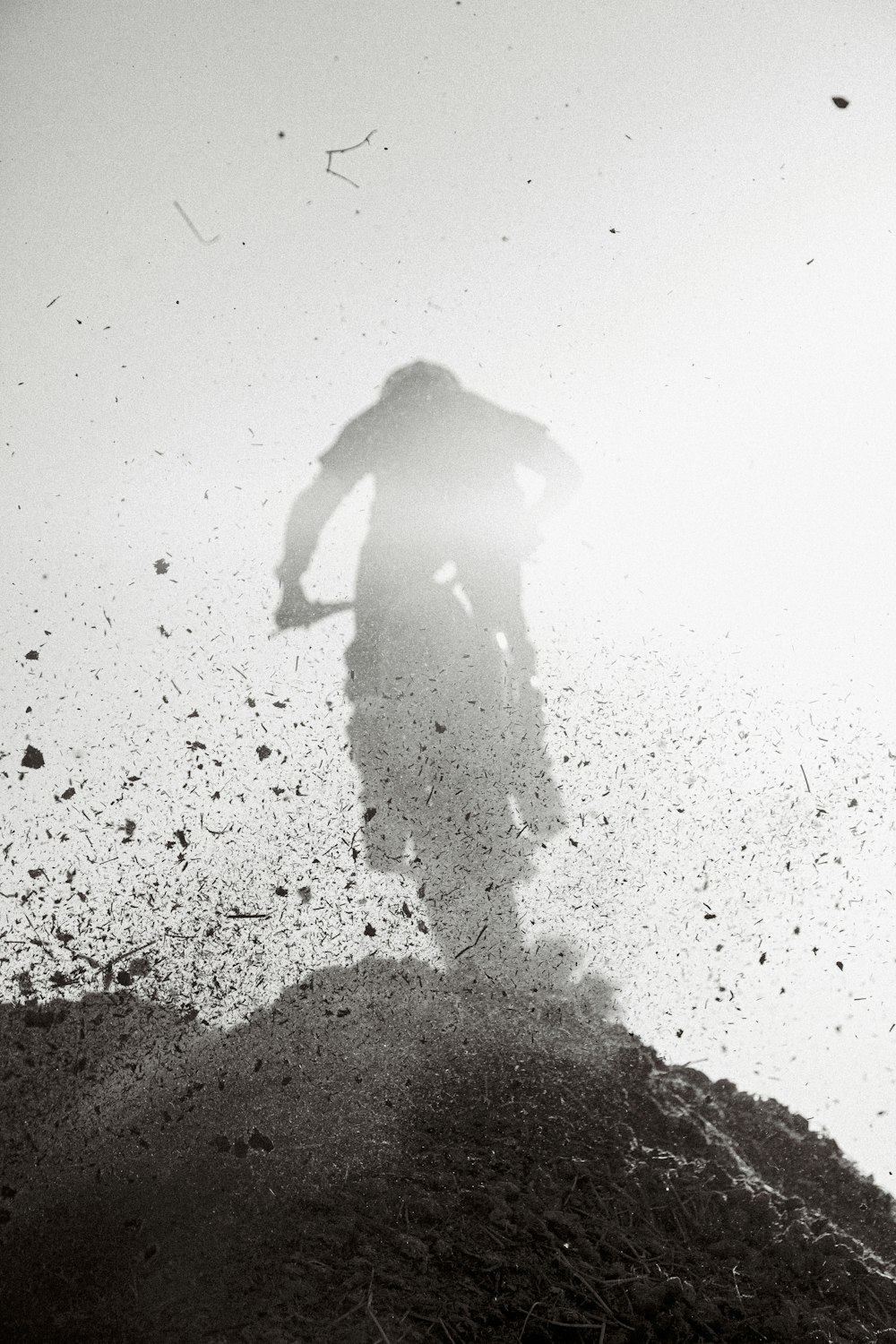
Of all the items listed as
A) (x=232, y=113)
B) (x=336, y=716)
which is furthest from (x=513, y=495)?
(x=232, y=113)

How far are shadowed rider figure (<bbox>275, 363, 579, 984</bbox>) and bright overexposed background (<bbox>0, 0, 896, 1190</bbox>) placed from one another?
0.06 meters

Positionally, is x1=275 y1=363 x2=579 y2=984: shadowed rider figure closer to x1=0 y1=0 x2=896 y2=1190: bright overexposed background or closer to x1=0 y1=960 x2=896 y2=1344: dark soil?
x1=0 y1=0 x2=896 y2=1190: bright overexposed background

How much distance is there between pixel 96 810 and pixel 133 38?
2.16 metres

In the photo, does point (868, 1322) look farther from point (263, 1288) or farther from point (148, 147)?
point (148, 147)

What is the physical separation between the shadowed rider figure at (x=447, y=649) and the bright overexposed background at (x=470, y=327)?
0.21 feet

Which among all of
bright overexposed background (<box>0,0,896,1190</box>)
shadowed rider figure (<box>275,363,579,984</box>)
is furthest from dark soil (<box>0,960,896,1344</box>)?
bright overexposed background (<box>0,0,896,1190</box>)

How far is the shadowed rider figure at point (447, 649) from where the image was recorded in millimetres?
1824

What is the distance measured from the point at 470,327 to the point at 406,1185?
83.9 inches

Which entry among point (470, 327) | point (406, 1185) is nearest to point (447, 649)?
point (470, 327)

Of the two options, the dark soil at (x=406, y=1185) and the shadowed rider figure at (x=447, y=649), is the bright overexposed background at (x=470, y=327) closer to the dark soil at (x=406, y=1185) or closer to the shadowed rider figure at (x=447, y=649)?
the shadowed rider figure at (x=447, y=649)

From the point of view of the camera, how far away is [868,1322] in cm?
144

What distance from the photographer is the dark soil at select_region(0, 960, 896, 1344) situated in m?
1.34

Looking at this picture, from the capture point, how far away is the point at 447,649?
190 centimetres

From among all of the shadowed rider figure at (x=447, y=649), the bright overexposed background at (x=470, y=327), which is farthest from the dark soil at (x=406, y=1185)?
the bright overexposed background at (x=470, y=327)
